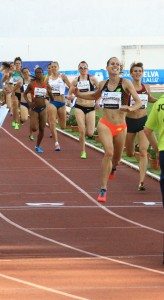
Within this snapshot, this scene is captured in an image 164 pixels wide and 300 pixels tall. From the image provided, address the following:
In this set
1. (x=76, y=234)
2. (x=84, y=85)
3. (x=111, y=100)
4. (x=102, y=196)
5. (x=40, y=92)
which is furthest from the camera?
(x=40, y=92)

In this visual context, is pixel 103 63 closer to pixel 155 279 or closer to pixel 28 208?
pixel 28 208

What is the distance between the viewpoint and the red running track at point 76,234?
10.5 m

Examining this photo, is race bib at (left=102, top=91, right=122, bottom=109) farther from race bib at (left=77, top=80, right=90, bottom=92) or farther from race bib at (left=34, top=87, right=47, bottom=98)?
race bib at (left=34, top=87, right=47, bottom=98)

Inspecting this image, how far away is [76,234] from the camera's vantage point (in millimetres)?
14406

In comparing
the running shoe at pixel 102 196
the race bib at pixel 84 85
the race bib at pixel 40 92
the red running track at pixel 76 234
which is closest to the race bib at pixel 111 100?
the running shoe at pixel 102 196

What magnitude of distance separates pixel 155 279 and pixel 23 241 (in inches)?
123

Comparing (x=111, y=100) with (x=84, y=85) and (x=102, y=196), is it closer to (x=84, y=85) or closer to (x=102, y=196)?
(x=102, y=196)

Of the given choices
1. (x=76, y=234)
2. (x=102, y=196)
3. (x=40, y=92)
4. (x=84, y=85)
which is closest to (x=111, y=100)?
(x=102, y=196)

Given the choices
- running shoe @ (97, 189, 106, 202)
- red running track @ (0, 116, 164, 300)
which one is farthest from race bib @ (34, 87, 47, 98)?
running shoe @ (97, 189, 106, 202)

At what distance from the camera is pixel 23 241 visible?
13742 mm

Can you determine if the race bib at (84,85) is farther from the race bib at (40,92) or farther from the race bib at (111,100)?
the race bib at (111,100)

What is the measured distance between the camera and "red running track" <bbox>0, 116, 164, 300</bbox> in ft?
34.6

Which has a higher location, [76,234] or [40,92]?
[76,234]

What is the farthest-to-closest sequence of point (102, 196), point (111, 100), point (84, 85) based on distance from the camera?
1. point (84, 85)
2. point (111, 100)
3. point (102, 196)
